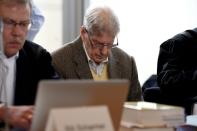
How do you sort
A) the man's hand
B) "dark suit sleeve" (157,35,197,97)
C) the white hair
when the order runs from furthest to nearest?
"dark suit sleeve" (157,35,197,97) < the white hair < the man's hand

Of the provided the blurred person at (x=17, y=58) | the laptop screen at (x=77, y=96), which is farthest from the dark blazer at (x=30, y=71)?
the laptop screen at (x=77, y=96)

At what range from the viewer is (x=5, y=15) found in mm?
2178

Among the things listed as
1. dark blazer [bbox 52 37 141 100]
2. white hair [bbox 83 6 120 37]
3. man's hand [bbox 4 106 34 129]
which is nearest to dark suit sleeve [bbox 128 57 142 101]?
dark blazer [bbox 52 37 141 100]

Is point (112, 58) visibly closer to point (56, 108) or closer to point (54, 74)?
point (54, 74)

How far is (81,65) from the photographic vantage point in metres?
2.72

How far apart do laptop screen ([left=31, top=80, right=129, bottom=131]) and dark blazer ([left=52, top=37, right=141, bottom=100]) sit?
1116 mm

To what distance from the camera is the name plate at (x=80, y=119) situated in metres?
1.41

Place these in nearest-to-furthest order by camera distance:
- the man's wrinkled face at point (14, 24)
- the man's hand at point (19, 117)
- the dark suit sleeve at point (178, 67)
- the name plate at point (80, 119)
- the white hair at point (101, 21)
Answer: the name plate at point (80, 119), the man's hand at point (19, 117), the man's wrinkled face at point (14, 24), the white hair at point (101, 21), the dark suit sleeve at point (178, 67)

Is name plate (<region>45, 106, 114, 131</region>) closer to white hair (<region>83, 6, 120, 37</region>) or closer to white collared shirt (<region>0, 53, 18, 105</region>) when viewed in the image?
white collared shirt (<region>0, 53, 18, 105</region>)

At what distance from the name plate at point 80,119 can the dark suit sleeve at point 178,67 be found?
4.88 feet

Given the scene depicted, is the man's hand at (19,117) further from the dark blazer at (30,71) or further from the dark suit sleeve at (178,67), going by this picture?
the dark suit sleeve at (178,67)

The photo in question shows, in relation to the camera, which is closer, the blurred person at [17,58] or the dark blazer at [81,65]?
the blurred person at [17,58]

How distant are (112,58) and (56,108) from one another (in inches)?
58.6

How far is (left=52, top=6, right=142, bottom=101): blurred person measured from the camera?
2674 mm
